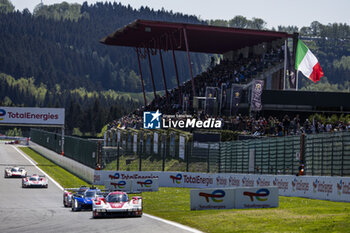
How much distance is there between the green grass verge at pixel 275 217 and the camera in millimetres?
18172

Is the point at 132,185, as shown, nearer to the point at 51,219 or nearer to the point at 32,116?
the point at 51,219

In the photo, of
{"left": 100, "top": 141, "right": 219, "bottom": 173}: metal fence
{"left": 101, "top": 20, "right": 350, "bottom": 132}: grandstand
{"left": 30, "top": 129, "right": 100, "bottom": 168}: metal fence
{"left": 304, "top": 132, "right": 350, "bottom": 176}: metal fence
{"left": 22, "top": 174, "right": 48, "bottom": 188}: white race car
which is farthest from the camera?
{"left": 101, "top": 20, "right": 350, "bottom": 132}: grandstand

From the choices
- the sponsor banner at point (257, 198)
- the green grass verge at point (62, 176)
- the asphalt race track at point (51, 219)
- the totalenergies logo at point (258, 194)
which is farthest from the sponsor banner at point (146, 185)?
the totalenergies logo at point (258, 194)

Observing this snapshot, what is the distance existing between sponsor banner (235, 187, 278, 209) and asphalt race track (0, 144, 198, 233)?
3.92 meters

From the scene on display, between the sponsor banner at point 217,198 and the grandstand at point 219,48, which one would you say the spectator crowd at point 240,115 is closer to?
the grandstand at point 219,48

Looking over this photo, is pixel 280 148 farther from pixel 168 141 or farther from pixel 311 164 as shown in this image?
pixel 168 141

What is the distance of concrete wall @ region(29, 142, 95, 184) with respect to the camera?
48.4 m

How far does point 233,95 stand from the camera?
1966 inches

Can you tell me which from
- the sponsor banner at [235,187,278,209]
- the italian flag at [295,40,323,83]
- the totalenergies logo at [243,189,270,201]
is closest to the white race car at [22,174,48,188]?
the sponsor banner at [235,187,278,209]

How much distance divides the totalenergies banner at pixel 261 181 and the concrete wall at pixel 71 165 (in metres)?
3.84

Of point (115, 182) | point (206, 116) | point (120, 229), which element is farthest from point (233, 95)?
point (120, 229)

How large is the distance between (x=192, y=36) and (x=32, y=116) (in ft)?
A: 92.5

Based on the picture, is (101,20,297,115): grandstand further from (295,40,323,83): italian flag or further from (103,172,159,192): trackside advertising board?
(103,172,159,192): trackside advertising board

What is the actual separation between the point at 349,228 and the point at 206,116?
111 feet
